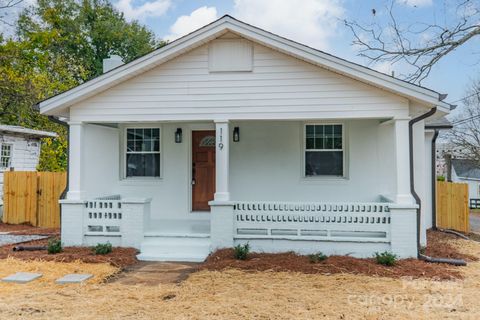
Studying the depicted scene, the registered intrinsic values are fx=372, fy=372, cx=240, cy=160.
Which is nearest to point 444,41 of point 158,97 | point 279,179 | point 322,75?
point 322,75

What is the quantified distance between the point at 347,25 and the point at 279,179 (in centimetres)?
366

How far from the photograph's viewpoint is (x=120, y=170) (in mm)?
8938

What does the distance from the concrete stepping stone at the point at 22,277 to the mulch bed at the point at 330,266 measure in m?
2.49

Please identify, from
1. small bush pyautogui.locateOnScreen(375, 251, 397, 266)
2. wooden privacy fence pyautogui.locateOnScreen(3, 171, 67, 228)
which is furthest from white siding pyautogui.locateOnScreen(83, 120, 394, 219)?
wooden privacy fence pyautogui.locateOnScreen(3, 171, 67, 228)

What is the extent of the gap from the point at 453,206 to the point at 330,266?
6.54 m

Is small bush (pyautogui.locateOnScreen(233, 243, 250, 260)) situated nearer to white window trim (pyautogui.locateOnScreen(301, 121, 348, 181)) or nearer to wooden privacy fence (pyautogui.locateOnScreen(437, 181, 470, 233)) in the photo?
white window trim (pyautogui.locateOnScreen(301, 121, 348, 181))

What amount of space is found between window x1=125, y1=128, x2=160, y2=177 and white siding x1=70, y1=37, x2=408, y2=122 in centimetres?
169

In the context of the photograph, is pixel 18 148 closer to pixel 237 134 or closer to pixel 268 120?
pixel 237 134

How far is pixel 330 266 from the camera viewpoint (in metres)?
6.05

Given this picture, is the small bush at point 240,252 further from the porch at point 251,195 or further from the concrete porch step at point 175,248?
the concrete porch step at point 175,248

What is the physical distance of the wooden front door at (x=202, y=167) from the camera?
8.92 metres

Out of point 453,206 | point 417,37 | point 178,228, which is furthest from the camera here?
point 453,206

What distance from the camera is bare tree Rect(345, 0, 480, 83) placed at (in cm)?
765

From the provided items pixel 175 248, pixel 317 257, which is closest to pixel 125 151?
pixel 175 248
